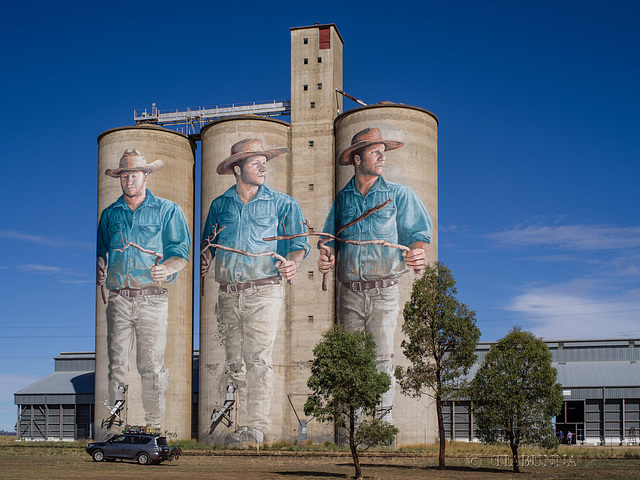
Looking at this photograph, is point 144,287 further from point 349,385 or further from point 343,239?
point 349,385

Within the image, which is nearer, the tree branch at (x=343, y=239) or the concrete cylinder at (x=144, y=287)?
the tree branch at (x=343, y=239)

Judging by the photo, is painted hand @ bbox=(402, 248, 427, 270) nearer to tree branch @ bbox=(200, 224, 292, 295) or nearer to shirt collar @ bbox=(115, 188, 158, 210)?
tree branch @ bbox=(200, 224, 292, 295)

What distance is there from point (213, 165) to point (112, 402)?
27166 mm

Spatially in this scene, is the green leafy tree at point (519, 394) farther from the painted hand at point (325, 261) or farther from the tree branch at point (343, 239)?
the painted hand at point (325, 261)

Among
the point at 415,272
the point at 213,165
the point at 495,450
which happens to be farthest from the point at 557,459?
the point at 213,165

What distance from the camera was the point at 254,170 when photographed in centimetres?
8606

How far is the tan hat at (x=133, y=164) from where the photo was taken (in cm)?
8919

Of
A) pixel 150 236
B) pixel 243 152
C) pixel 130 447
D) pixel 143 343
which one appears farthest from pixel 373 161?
pixel 130 447

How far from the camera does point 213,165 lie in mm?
87688

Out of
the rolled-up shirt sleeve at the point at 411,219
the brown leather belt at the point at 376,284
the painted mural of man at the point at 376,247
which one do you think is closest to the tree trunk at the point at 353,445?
the painted mural of man at the point at 376,247

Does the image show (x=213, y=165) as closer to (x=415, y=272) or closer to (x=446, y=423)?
(x=415, y=272)

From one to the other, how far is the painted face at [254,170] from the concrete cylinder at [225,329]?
55 centimetres

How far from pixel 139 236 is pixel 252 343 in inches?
676

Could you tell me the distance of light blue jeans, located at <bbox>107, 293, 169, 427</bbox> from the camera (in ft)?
276
